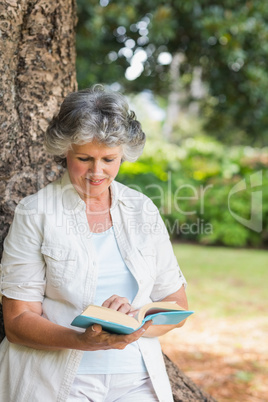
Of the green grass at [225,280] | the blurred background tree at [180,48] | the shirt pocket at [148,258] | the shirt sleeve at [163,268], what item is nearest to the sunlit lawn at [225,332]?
the green grass at [225,280]

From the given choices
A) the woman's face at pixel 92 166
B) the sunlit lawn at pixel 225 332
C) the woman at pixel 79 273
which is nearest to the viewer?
the woman at pixel 79 273

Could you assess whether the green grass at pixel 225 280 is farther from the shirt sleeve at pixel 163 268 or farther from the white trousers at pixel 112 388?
the white trousers at pixel 112 388

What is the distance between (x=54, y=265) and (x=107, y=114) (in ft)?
1.97

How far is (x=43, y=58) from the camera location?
2.52 metres

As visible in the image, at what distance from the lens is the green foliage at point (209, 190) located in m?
9.67

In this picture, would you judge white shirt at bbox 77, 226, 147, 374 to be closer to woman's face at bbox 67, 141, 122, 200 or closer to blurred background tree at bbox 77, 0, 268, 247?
woman's face at bbox 67, 141, 122, 200

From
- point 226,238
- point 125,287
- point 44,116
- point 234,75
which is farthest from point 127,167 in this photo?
point 125,287

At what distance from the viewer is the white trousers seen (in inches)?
72.6

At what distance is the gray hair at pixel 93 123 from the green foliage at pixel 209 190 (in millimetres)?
7167

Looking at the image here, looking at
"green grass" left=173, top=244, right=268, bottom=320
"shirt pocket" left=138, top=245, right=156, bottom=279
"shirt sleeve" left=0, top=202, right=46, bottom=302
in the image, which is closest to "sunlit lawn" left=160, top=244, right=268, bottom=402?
"green grass" left=173, top=244, right=268, bottom=320

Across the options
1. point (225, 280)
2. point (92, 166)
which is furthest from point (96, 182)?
point (225, 280)

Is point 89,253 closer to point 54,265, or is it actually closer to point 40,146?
point 54,265

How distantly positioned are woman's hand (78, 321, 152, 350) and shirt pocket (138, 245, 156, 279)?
14.2 inches

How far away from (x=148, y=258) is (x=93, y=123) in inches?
23.0
